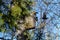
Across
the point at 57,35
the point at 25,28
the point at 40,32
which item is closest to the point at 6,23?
the point at 25,28

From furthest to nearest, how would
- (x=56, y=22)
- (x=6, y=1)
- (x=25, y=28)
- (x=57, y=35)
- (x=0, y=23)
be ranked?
(x=57, y=35) → (x=56, y=22) → (x=25, y=28) → (x=6, y=1) → (x=0, y=23)

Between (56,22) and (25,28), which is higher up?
(25,28)

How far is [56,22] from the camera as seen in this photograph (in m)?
14.7

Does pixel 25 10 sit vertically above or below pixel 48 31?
above

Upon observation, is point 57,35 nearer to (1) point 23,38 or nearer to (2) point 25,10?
(1) point 23,38

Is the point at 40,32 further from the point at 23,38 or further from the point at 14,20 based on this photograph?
the point at 14,20

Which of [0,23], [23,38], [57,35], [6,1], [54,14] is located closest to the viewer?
[0,23]

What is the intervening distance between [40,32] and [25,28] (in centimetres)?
701

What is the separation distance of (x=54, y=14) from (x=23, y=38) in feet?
18.5

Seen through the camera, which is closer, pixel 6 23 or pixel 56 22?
pixel 6 23

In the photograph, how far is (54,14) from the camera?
44.9 ft

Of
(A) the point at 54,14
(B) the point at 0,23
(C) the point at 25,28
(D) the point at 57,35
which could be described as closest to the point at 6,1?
(B) the point at 0,23

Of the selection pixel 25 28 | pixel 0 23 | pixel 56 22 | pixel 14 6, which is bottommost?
pixel 56 22

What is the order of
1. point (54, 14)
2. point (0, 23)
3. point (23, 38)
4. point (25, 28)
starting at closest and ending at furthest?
point (0, 23) → point (25, 28) → point (23, 38) → point (54, 14)
